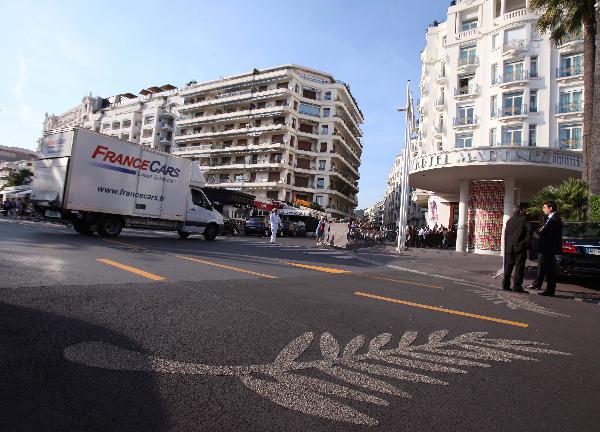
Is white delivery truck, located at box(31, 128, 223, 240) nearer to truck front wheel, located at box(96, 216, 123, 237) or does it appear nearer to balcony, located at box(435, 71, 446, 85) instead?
truck front wheel, located at box(96, 216, 123, 237)

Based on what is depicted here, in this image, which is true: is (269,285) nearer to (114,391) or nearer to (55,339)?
(55,339)

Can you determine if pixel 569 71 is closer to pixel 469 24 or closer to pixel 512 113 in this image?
pixel 512 113

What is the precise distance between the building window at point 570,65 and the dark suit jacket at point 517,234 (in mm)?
28417

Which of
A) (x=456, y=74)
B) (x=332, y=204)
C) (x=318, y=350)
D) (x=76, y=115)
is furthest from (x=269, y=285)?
(x=76, y=115)

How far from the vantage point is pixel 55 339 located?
293 centimetres

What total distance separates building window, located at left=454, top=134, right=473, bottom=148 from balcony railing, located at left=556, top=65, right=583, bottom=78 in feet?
24.9

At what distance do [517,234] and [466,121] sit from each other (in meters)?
28.3

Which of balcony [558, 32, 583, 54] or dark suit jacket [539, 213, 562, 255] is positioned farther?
balcony [558, 32, 583, 54]

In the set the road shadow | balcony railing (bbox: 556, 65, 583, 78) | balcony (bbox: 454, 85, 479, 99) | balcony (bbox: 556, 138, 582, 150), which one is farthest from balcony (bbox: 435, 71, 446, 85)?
the road shadow

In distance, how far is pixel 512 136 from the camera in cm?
3045

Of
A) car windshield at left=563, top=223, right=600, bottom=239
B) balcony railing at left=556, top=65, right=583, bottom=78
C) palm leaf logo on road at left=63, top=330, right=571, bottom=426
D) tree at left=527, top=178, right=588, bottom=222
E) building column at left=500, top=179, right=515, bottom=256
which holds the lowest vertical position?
palm leaf logo on road at left=63, top=330, right=571, bottom=426

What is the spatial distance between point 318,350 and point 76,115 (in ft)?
377

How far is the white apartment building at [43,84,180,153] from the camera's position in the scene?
75812 mm

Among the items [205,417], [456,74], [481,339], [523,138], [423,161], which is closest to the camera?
[205,417]
